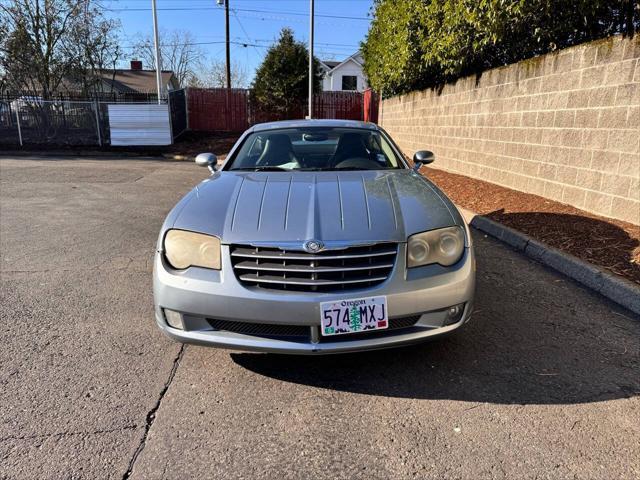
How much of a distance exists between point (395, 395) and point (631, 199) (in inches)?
158

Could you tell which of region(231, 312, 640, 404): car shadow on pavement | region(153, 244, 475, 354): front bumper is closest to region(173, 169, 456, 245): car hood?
region(153, 244, 475, 354): front bumper

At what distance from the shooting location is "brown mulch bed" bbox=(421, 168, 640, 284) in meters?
4.15

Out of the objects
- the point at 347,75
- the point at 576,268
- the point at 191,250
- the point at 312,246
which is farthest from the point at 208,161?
the point at 347,75

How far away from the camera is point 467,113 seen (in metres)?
8.66

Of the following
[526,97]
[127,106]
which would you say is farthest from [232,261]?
[127,106]

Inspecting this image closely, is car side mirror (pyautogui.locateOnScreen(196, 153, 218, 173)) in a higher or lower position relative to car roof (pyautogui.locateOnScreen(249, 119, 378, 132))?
lower

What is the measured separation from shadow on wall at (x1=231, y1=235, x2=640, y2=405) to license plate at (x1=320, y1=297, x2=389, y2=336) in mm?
436

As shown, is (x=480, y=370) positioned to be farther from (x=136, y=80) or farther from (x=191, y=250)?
(x=136, y=80)

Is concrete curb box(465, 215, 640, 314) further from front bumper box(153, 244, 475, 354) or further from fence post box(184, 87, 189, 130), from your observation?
fence post box(184, 87, 189, 130)

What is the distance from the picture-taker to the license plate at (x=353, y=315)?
7.48ft

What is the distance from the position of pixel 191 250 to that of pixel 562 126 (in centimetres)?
548

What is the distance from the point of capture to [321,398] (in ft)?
7.98

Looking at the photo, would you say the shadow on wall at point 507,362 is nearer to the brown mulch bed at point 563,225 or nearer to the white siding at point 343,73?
the brown mulch bed at point 563,225

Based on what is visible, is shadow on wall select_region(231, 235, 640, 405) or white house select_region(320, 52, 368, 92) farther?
white house select_region(320, 52, 368, 92)
